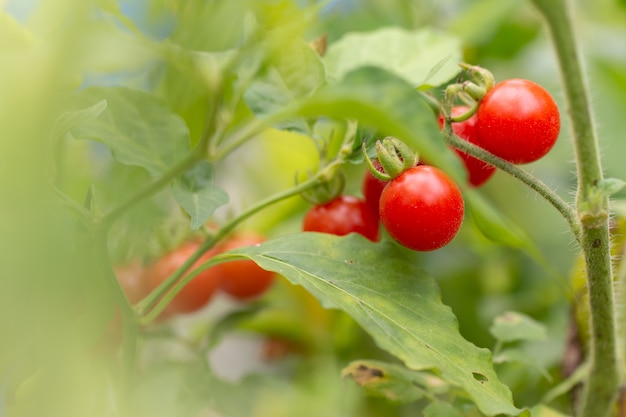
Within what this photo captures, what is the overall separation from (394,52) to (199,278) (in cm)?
33

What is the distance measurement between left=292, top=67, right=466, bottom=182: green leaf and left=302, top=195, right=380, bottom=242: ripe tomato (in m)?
0.24

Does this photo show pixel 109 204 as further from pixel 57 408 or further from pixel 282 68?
pixel 57 408

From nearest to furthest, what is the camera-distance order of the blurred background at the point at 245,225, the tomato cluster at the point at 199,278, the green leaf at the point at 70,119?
the blurred background at the point at 245,225, the green leaf at the point at 70,119, the tomato cluster at the point at 199,278

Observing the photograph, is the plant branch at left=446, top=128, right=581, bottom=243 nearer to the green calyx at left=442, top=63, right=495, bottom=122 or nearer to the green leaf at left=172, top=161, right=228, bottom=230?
the green calyx at left=442, top=63, right=495, bottom=122

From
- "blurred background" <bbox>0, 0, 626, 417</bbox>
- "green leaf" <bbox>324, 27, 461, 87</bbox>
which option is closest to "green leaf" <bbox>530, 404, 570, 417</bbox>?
"blurred background" <bbox>0, 0, 626, 417</bbox>

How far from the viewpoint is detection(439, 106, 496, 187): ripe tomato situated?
57cm

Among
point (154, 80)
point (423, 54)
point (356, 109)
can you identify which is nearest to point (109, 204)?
→ point (154, 80)

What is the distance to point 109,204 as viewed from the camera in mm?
756

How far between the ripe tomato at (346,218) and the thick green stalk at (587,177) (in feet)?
0.60

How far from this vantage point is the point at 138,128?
1.93 feet

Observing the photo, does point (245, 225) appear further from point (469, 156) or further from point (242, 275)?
point (469, 156)

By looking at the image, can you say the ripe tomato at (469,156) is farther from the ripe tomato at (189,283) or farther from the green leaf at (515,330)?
the ripe tomato at (189,283)

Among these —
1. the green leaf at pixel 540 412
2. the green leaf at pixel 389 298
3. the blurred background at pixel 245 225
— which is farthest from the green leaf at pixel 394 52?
the green leaf at pixel 540 412

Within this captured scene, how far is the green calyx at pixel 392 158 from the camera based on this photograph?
1.76 feet
